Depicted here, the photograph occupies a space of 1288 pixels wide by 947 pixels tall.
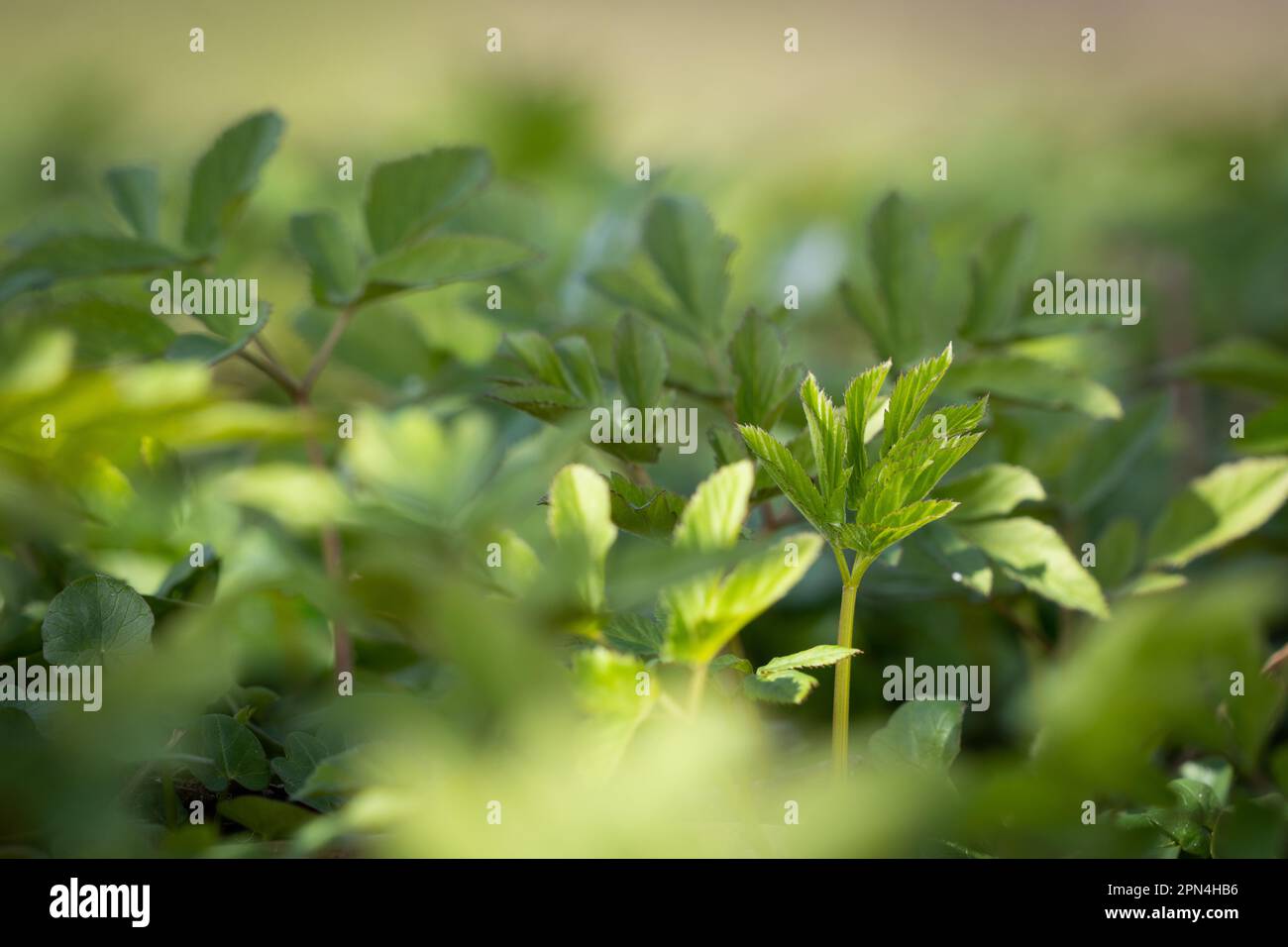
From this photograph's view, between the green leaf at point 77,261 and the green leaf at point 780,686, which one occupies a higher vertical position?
the green leaf at point 77,261

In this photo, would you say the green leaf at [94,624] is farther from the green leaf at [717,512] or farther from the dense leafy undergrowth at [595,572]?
the green leaf at [717,512]

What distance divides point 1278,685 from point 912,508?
0.10 metres

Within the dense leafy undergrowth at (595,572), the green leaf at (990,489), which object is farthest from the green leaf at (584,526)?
the green leaf at (990,489)

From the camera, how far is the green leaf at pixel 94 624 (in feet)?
0.73

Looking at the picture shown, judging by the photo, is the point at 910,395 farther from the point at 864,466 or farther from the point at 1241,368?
the point at 1241,368

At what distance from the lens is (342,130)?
1.12m

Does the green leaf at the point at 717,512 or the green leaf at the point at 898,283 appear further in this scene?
the green leaf at the point at 898,283

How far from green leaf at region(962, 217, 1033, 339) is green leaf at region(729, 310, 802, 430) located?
0.10 meters

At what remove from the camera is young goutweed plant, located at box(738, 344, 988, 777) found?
20 centimetres

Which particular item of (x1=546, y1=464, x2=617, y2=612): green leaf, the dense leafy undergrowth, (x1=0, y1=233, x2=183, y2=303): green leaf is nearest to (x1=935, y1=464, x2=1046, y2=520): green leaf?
the dense leafy undergrowth

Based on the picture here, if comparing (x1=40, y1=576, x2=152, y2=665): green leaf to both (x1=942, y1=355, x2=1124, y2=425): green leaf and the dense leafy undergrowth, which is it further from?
(x1=942, y1=355, x2=1124, y2=425): green leaf

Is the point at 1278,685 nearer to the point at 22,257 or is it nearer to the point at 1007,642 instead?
the point at 1007,642
